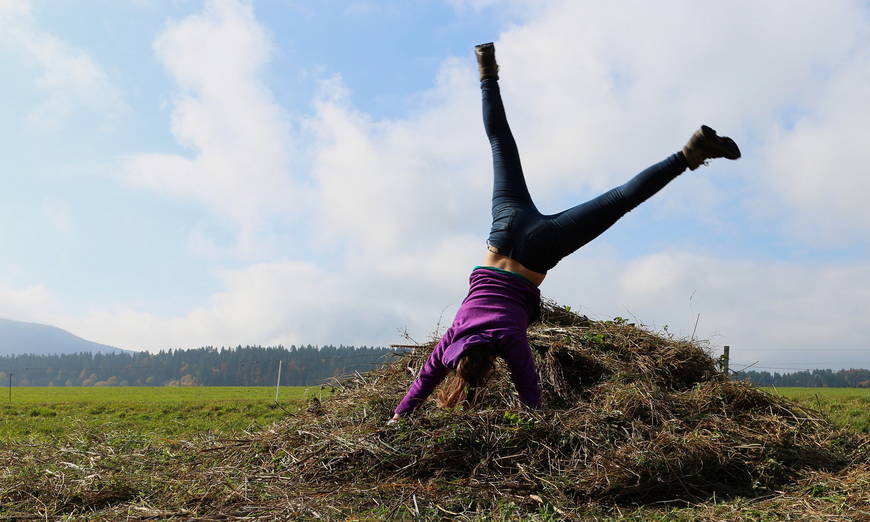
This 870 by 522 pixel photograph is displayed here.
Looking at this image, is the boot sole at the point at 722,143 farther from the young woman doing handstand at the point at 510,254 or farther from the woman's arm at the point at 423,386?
the woman's arm at the point at 423,386

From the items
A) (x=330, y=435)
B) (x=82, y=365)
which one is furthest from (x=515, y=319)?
(x=82, y=365)

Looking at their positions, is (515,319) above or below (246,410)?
above

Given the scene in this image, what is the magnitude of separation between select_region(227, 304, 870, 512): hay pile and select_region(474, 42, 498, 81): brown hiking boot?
236cm

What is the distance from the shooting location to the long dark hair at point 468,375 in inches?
163

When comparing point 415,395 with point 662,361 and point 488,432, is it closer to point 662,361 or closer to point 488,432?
point 488,432

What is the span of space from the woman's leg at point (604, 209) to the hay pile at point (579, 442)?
1183 mm

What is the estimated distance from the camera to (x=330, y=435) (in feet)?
13.5

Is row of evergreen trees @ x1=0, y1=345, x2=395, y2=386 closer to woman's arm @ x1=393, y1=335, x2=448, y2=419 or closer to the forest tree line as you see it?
the forest tree line

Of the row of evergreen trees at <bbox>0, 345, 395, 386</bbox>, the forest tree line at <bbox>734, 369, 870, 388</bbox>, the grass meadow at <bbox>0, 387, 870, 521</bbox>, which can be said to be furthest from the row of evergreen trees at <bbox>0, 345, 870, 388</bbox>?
the grass meadow at <bbox>0, 387, 870, 521</bbox>

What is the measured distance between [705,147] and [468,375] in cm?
216

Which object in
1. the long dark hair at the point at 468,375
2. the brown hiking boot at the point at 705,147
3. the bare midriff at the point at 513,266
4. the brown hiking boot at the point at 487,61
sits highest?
the brown hiking boot at the point at 487,61

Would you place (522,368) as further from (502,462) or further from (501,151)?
(501,151)

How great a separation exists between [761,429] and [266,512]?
146 inches

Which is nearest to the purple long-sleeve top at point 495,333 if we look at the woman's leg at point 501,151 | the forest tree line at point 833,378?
the woman's leg at point 501,151
